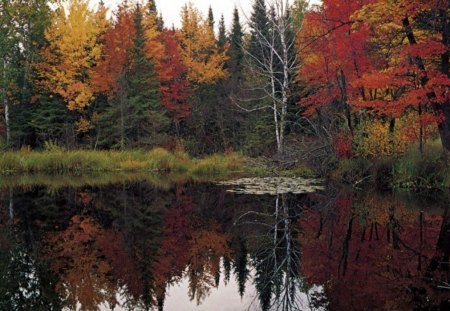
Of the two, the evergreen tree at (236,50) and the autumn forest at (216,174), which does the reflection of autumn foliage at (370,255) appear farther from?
the evergreen tree at (236,50)

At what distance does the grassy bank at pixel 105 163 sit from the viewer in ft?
70.9

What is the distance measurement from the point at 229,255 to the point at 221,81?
94.9ft

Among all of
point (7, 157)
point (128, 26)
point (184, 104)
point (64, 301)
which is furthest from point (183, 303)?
point (184, 104)

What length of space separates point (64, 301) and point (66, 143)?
23.0 m

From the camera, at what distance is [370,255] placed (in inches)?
261

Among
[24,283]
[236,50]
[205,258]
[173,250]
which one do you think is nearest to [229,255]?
[205,258]

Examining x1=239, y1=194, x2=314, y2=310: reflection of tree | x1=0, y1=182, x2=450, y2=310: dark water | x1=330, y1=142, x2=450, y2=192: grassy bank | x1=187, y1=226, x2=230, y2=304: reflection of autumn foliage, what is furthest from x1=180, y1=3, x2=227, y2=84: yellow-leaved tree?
x1=187, y1=226, x2=230, y2=304: reflection of autumn foliage

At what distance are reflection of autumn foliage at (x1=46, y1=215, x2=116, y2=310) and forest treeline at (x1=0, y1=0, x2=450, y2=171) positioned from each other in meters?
9.22

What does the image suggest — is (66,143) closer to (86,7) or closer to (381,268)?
(86,7)

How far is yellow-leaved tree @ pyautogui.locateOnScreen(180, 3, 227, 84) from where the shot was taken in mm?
33562

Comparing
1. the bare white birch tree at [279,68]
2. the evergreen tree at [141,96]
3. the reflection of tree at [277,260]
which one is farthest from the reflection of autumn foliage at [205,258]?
the evergreen tree at [141,96]

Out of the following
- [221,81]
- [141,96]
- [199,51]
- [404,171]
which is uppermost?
[199,51]

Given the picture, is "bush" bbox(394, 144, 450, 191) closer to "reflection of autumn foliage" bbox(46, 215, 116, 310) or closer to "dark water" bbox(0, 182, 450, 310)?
"dark water" bbox(0, 182, 450, 310)

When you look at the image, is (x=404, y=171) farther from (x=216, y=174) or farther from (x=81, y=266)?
(x=81, y=266)
